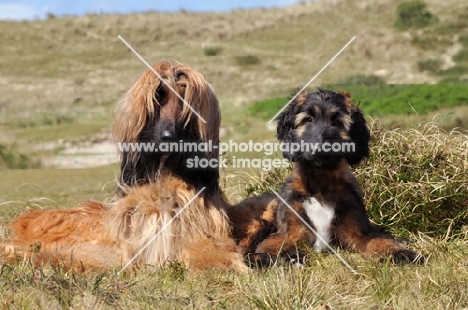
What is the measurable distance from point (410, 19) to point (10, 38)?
1019 centimetres

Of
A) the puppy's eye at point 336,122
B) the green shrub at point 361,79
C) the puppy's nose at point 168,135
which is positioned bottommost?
the green shrub at point 361,79

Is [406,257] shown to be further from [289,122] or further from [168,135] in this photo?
[168,135]

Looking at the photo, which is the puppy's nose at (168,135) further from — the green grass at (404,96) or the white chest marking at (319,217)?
the green grass at (404,96)

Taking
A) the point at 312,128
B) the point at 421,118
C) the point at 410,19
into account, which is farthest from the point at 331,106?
A: the point at 410,19

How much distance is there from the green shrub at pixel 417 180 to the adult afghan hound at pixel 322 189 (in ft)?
3.43

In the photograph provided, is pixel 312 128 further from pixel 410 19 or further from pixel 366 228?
pixel 410 19

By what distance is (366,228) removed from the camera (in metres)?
5.83

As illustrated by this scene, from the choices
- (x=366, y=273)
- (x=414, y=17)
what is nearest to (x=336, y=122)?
(x=366, y=273)

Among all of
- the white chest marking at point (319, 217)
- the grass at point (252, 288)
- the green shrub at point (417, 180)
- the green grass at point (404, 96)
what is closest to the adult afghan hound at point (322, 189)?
the white chest marking at point (319, 217)

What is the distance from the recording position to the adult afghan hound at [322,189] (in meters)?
5.62

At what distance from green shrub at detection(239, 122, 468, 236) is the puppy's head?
113cm

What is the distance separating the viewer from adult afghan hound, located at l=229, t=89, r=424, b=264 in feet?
18.5

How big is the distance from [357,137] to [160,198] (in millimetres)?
1706

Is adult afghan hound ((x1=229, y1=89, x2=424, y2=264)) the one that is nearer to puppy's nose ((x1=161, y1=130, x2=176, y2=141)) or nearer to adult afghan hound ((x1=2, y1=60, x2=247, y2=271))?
adult afghan hound ((x1=2, y1=60, x2=247, y2=271))
